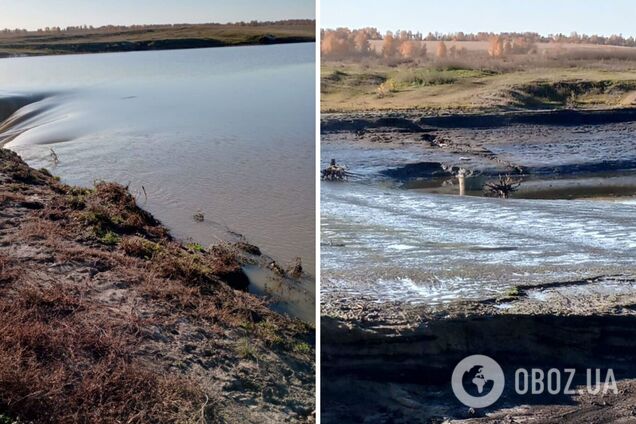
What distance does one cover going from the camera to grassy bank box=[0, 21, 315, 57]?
14.7 feet

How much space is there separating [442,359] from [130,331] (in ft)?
5.44

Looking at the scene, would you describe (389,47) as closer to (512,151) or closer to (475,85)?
(475,85)

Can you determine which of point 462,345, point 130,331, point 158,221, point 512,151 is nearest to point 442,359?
point 462,345

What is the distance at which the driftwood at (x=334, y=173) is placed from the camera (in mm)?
2988

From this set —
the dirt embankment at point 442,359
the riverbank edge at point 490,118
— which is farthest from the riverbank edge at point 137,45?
the dirt embankment at point 442,359

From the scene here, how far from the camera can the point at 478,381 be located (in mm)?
2891

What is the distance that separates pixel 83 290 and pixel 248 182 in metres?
2.05

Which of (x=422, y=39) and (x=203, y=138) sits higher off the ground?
(x=422, y=39)

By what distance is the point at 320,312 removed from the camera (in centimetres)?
290

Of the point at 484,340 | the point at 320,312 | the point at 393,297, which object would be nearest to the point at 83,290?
the point at 320,312

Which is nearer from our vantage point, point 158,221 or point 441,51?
point 441,51

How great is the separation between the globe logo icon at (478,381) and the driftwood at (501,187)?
773 mm

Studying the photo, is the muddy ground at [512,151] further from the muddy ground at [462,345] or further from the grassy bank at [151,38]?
the grassy bank at [151,38]

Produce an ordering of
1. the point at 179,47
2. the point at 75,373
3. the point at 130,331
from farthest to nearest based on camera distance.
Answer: the point at 179,47
the point at 130,331
the point at 75,373
